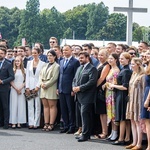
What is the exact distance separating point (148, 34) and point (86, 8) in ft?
122

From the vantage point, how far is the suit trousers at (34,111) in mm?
10672

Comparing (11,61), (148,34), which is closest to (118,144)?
(11,61)

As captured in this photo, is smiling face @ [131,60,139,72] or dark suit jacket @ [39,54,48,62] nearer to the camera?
smiling face @ [131,60,139,72]

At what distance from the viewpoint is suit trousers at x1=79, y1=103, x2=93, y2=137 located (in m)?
9.02

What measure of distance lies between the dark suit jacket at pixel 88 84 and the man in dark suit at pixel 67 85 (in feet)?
3.01

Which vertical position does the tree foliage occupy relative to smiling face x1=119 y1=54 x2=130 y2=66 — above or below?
above

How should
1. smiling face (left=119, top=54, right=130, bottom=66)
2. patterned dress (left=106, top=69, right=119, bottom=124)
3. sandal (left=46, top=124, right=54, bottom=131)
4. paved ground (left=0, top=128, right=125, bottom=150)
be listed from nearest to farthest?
1. paved ground (left=0, top=128, right=125, bottom=150)
2. smiling face (left=119, top=54, right=130, bottom=66)
3. patterned dress (left=106, top=69, right=119, bottom=124)
4. sandal (left=46, top=124, right=54, bottom=131)

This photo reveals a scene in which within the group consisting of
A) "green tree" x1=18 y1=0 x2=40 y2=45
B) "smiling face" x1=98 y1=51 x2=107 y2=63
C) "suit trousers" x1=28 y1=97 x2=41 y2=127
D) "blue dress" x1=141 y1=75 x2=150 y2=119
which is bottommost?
"suit trousers" x1=28 y1=97 x2=41 y2=127

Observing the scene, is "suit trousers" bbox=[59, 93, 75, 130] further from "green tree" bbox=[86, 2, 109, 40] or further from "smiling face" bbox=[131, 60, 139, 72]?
"green tree" bbox=[86, 2, 109, 40]

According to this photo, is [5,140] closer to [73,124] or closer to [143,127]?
[73,124]

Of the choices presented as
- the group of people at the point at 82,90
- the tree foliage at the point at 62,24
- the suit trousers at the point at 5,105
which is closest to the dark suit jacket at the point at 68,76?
the group of people at the point at 82,90

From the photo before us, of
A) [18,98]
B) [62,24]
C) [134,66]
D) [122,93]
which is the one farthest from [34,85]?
[62,24]

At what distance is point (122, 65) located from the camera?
873 cm

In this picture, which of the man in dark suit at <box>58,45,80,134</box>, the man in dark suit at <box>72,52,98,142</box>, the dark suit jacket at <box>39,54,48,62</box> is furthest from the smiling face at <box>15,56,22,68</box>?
the man in dark suit at <box>72,52,98,142</box>
